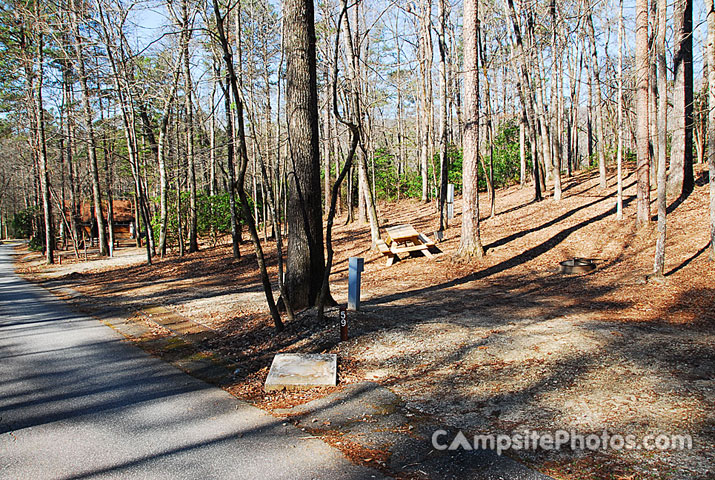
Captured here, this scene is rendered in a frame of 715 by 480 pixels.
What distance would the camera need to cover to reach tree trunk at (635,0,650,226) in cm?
1013

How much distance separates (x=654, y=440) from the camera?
318 centimetres

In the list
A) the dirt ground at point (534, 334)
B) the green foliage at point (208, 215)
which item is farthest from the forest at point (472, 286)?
the green foliage at point (208, 215)

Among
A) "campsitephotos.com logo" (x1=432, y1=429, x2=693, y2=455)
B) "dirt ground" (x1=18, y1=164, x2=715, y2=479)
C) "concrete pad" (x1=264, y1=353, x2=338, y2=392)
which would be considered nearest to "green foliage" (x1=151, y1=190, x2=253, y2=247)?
"dirt ground" (x1=18, y1=164, x2=715, y2=479)

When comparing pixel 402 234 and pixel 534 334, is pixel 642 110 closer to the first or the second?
pixel 402 234

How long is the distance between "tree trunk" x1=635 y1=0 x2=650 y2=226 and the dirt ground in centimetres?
77

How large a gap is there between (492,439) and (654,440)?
1088mm

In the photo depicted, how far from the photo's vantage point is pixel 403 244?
1274 cm

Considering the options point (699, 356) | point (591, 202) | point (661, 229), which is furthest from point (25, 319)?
point (591, 202)

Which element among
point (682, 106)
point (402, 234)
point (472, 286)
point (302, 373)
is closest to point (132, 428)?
point (302, 373)

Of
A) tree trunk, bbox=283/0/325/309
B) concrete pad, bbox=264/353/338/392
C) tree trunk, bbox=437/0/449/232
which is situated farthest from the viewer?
tree trunk, bbox=437/0/449/232

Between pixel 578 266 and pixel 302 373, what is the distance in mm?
7207

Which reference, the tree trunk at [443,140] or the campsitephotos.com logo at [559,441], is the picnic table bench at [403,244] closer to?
the tree trunk at [443,140]

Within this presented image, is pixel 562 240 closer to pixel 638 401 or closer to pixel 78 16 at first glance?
pixel 638 401

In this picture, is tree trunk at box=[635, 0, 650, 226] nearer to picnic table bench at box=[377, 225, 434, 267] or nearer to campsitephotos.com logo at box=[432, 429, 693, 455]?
picnic table bench at box=[377, 225, 434, 267]
